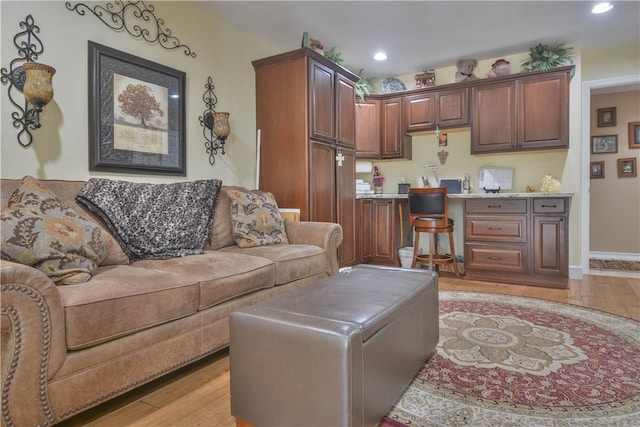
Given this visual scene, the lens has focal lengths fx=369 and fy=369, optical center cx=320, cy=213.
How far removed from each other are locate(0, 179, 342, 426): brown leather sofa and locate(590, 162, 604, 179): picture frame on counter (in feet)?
17.8

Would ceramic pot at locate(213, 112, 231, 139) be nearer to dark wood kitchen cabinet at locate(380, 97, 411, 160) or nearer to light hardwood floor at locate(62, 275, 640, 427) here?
light hardwood floor at locate(62, 275, 640, 427)

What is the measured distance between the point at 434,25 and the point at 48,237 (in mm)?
3556

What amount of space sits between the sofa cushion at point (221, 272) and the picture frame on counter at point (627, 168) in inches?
222

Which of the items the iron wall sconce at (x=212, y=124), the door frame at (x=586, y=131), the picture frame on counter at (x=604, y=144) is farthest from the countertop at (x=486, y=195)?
the picture frame on counter at (x=604, y=144)

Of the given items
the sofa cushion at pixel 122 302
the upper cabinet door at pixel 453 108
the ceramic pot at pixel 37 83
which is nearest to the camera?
the sofa cushion at pixel 122 302

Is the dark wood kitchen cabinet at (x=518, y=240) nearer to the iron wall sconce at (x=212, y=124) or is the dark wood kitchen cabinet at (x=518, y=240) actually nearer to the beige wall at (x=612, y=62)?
the beige wall at (x=612, y=62)

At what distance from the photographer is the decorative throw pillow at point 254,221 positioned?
2639 mm

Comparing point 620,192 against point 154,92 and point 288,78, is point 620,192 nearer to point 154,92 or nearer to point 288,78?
point 288,78

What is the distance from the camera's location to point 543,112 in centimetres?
388

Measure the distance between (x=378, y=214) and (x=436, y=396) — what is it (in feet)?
10.0

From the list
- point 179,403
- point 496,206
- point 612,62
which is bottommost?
point 179,403

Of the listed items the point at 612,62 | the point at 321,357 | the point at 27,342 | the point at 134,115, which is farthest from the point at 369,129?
the point at 27,342

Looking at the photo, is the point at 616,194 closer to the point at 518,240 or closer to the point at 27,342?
the point at 518,240

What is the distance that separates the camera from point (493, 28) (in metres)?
3.59
